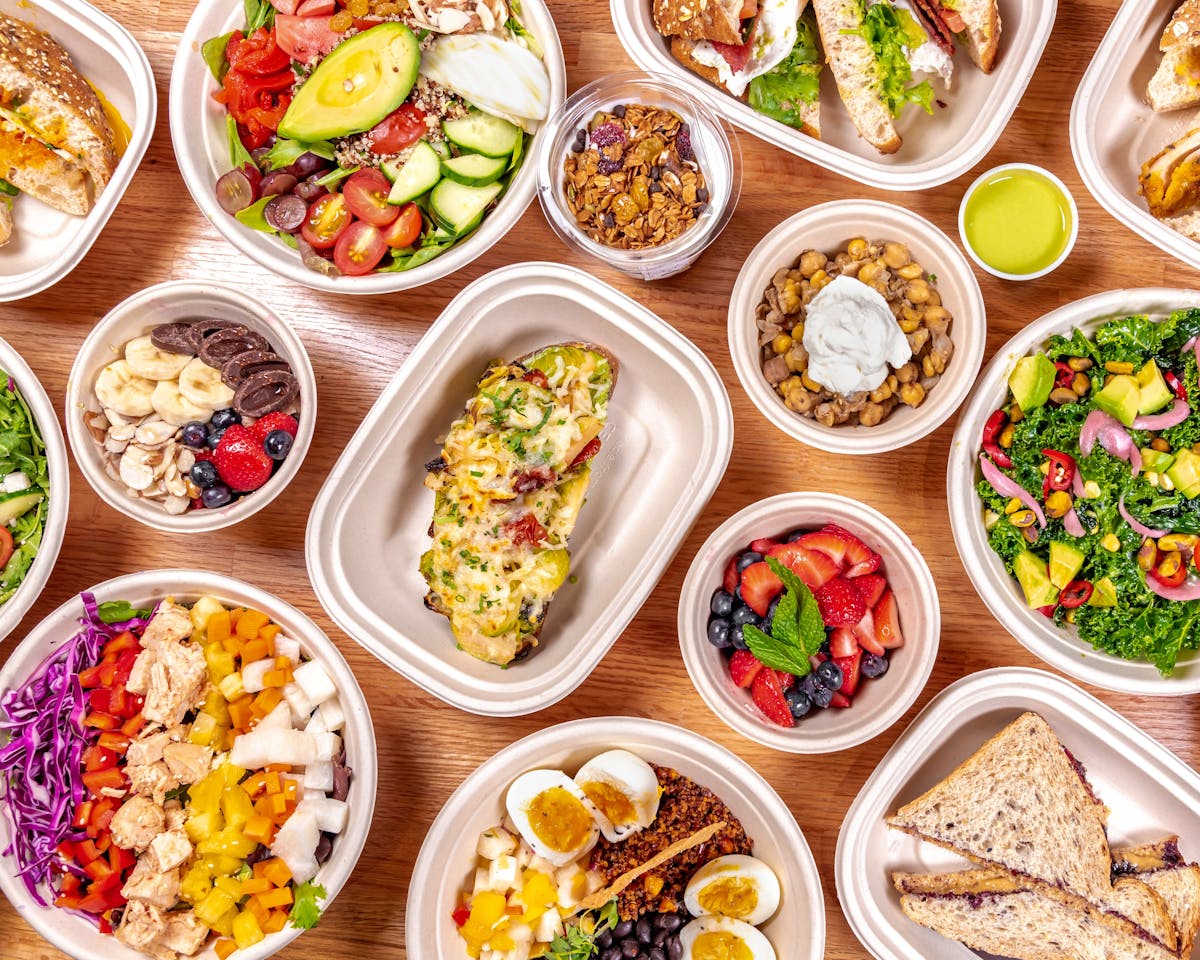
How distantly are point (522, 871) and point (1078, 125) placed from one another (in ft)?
7.35

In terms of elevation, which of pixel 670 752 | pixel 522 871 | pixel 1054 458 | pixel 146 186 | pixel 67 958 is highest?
pixel 1054 458

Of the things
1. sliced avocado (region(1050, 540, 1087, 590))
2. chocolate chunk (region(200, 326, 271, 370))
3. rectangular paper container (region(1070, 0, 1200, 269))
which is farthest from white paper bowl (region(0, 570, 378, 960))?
rectangular paper container (region(1070, 0, 1200, 269))

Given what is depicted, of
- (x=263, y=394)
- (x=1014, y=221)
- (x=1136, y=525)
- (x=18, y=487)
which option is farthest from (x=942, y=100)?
(x=18, y=487)

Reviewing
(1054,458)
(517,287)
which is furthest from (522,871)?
(1054,458)

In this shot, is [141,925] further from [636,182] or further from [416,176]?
[636,182]

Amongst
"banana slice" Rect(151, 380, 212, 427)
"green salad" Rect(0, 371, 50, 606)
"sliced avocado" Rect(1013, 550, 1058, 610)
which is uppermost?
"sliced avocado" Rect(1013, 550, 1058, 610)

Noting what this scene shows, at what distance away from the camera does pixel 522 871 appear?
2.30 meters

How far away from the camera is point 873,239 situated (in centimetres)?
227

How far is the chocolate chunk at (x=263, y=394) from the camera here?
2180 millimetres

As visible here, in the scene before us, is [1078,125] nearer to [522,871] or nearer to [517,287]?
[517,287]

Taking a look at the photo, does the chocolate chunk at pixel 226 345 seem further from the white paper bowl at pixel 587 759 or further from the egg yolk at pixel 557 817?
the egg yolk at pixel 557 817

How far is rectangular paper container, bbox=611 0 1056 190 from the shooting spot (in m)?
2.17

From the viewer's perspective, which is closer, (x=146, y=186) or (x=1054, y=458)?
(x=1054, y=458)

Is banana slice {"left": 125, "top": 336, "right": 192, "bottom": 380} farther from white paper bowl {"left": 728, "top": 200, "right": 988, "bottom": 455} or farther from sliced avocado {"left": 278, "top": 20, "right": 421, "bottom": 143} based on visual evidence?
white paper bowl {"left": 728, "top": 200, "right": 988, "bottom": 455}
